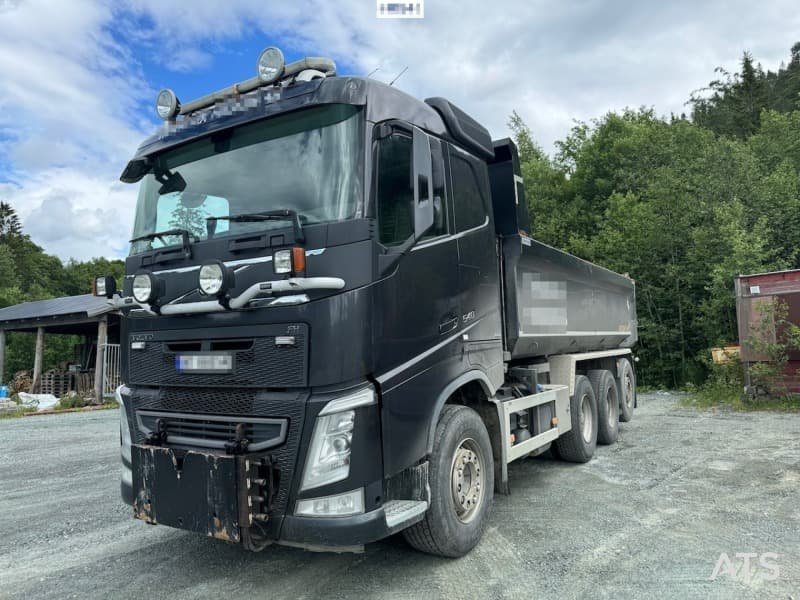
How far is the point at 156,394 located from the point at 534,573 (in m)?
2.77

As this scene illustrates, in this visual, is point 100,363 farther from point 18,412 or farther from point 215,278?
point 215,278

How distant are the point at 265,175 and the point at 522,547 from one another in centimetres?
319

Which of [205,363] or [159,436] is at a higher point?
[205,363]

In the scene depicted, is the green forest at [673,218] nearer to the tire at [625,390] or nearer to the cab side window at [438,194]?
the tire at [625,390]

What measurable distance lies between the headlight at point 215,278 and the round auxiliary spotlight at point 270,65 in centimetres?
135

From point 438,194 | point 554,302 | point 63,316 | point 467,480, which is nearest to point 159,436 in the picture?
point 467,480

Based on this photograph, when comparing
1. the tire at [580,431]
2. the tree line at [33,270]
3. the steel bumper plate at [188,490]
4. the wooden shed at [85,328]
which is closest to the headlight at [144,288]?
the steel bumper plate at [188,490]

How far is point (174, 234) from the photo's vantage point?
3.66 m

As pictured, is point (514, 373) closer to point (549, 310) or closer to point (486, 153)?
point (549, 310)

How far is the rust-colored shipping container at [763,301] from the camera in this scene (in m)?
11.7

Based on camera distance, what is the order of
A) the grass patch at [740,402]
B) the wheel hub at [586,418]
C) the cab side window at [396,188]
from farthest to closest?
the grass patch at [740,402]
the wheel hub at [586,418]
the cab side window at [396,188]

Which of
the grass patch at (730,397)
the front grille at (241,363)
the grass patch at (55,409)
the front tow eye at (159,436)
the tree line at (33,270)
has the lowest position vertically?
the grass patch at (55,409)

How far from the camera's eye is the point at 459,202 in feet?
13.9

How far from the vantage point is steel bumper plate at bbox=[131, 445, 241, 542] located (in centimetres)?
300
